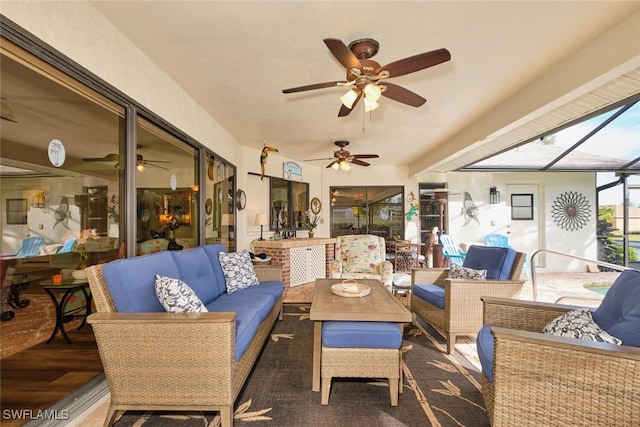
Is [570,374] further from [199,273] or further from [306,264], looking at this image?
[306,264]

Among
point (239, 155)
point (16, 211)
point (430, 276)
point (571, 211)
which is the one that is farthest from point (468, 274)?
point (571, 211)

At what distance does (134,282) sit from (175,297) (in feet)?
0.92

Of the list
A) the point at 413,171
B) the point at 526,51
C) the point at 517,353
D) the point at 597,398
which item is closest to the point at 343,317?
the point at 517,353

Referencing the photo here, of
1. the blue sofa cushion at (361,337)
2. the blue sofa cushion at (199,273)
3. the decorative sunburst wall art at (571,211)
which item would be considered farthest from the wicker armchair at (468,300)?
the decorative sunburst wall art at (571,211)

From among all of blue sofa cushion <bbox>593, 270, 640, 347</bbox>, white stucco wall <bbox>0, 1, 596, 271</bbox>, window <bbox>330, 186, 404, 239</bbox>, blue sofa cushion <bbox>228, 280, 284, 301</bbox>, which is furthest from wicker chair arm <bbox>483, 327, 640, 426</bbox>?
window <bbox>330, 186, 404, 239</bbox>

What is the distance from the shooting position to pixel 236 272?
121 inches

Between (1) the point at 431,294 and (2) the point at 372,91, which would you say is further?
(1) the point at 431,294

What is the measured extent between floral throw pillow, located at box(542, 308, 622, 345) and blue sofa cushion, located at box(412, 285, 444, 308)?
46.7 inches

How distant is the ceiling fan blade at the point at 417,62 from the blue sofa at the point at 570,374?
1.70 meters

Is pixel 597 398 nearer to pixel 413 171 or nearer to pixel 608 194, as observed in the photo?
pixel 413 171

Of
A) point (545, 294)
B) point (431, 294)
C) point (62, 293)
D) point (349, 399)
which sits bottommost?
point (545, 294)

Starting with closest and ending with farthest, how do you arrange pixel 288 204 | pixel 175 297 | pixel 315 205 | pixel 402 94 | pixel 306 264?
pixel 175 297
pixel 402 94
pixel 306 264
pixel 288 204
pixel 315 205

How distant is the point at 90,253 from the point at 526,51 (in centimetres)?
376

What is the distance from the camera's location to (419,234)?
7320mm
